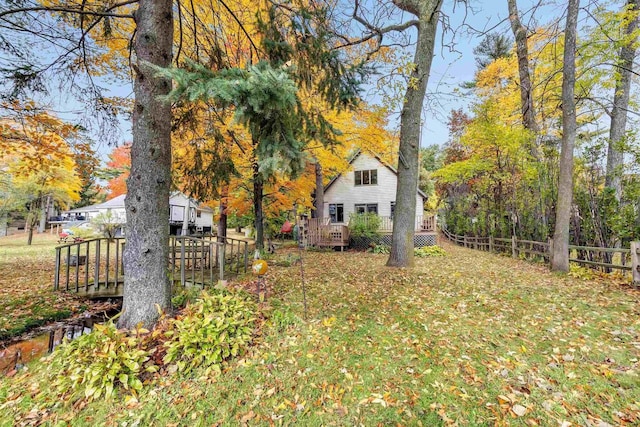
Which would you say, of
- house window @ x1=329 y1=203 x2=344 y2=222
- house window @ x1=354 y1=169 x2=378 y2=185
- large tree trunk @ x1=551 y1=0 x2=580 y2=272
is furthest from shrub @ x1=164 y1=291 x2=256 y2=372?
house window @ x1=354 y1=169 x2=378 y2=185

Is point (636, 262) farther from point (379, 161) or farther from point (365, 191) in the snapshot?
point (365, 191)

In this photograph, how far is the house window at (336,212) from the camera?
20.4 meters

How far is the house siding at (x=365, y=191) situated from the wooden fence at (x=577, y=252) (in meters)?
5.27

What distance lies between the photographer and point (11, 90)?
544 centimetres

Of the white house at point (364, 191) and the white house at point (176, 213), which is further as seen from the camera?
the white house at point (176, 213)

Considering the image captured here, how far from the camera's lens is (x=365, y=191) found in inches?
780

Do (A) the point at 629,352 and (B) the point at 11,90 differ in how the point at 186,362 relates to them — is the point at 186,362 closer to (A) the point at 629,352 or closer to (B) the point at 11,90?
(A) the point at 629,352

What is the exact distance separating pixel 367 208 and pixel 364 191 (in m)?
1.28

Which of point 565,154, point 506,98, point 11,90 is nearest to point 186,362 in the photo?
point 11,90

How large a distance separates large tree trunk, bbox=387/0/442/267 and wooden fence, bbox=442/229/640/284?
Result: 427cm

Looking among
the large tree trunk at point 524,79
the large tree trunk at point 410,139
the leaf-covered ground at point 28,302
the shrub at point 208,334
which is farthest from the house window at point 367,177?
the shrub at point 208,334

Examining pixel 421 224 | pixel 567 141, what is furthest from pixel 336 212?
pixel 567 141

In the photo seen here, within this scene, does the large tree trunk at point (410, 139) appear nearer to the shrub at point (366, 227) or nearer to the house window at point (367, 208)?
the shrub at point (366, 227)

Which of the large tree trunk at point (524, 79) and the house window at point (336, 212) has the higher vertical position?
the large tree trunk at point (524, 79)
